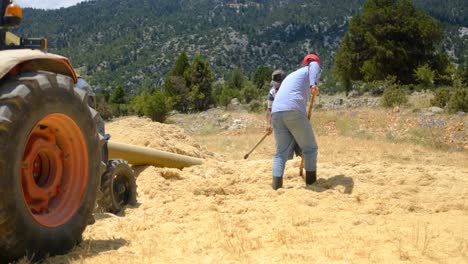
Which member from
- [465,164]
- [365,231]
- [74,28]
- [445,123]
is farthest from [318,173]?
[74,28]

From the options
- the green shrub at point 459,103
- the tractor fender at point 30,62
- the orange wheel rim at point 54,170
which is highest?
the tractor fender at point 30,62

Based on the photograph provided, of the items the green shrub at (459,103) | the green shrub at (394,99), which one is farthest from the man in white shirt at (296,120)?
the green shrub at (394,99)

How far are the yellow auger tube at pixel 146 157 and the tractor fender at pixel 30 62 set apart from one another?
8.37 ft

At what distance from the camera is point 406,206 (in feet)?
16.6

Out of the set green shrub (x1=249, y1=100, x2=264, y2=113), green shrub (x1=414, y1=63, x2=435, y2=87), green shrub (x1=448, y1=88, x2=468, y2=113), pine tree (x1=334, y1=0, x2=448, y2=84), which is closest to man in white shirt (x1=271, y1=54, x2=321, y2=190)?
green shrub (x1=448, y1=88, x2=468, y2=113)

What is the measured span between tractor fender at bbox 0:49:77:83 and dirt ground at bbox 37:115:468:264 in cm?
122

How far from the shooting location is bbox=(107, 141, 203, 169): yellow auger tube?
659cm

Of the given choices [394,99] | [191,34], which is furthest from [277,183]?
[191,34]

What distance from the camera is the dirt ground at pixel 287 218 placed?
3561 millimetres

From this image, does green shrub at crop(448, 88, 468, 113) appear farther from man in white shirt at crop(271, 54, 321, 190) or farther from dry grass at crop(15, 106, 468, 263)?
man in white shirt at crop(271, 54, 321, 190)

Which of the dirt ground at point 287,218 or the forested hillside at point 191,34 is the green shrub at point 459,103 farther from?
Answer: the forested hillside at point 191,34

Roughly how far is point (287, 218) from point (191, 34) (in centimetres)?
11699

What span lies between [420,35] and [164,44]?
86163mm

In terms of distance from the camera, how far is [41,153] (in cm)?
357
